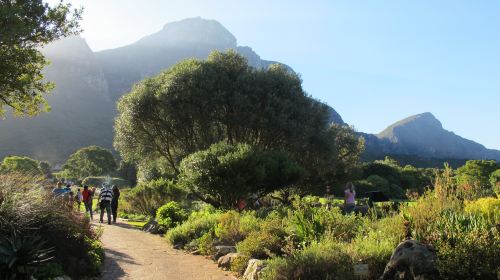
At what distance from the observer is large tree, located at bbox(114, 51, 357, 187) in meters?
24.5

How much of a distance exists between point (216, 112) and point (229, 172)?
9410 millimetres

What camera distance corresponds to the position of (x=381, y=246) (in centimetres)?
794

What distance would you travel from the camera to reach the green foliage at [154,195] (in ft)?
85.5

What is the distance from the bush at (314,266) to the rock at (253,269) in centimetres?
64

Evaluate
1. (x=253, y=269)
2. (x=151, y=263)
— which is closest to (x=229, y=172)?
(x=151, y=263)

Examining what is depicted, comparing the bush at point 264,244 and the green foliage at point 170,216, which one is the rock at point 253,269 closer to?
the bush at point 264,244

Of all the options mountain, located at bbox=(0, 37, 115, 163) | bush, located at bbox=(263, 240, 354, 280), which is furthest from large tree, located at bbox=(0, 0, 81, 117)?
mountain, located at bbox=(0, 37, 115, 163)

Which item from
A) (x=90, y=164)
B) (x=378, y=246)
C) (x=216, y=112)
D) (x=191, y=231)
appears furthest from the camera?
(x=90, y=164)

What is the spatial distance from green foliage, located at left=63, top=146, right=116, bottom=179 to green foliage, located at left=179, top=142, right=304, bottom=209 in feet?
249

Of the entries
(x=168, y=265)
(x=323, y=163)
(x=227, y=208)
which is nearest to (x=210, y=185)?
(x=227, y=208)

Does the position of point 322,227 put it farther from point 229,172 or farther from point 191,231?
point 229,172

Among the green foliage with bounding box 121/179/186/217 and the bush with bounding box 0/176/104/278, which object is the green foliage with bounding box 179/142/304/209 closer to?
the bush with bounding box 0/176/104/278

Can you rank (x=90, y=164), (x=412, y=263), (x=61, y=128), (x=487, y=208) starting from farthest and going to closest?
(x=61, y=128), (x=90, y=164), (x=487, y=208), (x=412, y=263)

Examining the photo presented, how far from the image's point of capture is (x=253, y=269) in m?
9.13
